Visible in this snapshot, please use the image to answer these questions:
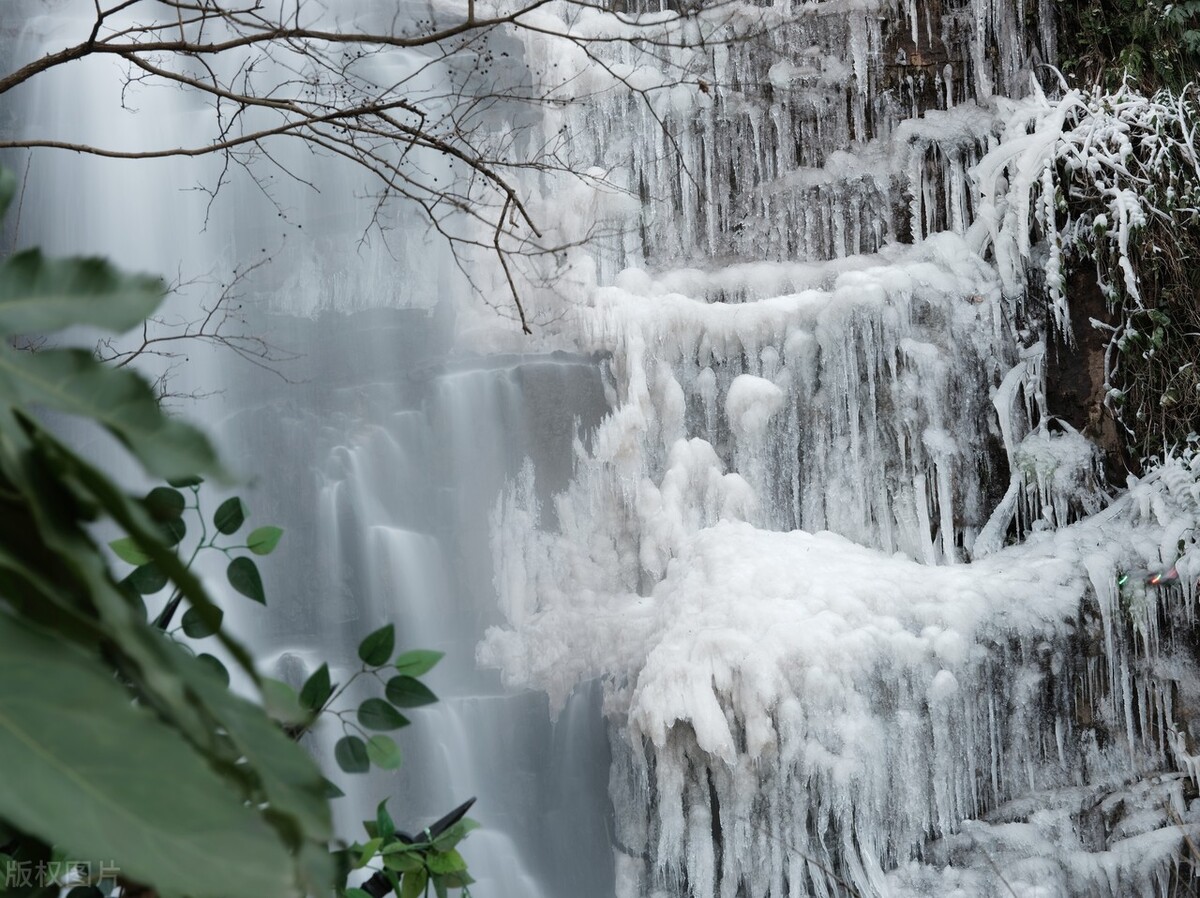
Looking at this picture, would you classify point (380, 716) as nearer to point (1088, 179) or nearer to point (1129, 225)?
point (1129, 225)

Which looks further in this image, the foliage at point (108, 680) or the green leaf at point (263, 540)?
the green leaf at point (263, 540)

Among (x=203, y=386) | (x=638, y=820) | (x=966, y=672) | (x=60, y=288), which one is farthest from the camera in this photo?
(x=203, y=386)

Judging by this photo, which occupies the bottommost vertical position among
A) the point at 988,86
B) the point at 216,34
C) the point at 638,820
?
the point at 638,820

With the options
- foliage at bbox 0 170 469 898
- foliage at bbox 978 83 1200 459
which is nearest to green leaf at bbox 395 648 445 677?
foliage at bbox 0 170 469 898

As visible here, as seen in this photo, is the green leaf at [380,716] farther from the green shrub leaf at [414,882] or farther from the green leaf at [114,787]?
the green leaf at [114,787]

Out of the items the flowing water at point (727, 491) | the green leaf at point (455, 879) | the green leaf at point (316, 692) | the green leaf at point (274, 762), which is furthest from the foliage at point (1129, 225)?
the green leaf at point (274, 762)

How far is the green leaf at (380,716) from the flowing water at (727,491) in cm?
244

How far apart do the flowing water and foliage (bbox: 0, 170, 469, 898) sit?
2953 mm

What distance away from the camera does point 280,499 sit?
14.8ft

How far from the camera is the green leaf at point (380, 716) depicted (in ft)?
2.53

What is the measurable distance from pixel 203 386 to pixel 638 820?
2580 millimetres

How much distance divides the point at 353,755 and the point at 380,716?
32 millimetres

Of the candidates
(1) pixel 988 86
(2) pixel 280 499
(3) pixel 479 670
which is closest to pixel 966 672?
(3) pixel 479 670

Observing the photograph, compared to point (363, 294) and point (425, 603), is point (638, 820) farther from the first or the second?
point (363, 294)
